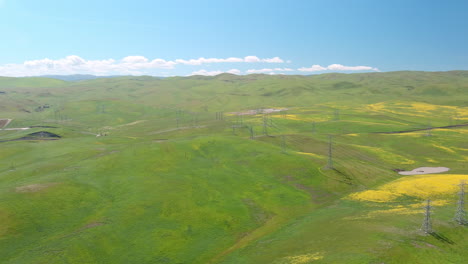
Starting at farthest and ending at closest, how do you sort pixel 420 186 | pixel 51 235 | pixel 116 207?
1. pixel 420 186
2. pixel 116 207
3. pixel 51 235

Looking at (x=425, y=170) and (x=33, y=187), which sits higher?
(x=33, y=187)

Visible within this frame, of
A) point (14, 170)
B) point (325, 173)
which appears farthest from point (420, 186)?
point (14, 170)

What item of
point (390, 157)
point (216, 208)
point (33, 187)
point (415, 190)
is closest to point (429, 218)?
point (415, 190)

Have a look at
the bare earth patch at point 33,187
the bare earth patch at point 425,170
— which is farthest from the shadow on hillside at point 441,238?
the bare earth patch at point 33,187

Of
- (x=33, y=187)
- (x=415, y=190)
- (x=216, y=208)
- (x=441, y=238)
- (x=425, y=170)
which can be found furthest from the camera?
(x=425, y=170)

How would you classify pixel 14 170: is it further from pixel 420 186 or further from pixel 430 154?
pixel 430 154

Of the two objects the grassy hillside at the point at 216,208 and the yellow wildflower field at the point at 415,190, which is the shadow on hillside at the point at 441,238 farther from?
the yellow wildflower field at the point at 415,190

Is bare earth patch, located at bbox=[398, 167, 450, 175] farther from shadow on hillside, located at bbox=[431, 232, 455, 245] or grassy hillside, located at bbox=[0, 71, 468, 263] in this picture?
shadow on hillside, located at bbox=[431, 232, 455, 245]

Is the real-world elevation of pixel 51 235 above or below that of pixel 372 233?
below

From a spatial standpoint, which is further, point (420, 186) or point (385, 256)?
point (420, 186)

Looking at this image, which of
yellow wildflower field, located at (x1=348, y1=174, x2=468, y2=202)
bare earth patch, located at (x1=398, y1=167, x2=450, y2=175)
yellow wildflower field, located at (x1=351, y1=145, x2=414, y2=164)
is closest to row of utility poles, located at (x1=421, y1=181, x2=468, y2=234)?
yellow wildflower field, located at (x1=348, y1=174, x2=468, y2=202)

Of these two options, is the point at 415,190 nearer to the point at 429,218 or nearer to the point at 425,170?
the point at 429,218
